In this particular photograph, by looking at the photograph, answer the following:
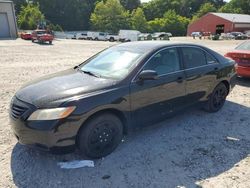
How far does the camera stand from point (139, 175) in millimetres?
3635

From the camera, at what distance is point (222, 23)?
63375mm

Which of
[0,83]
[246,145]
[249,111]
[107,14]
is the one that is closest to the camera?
[246,145]

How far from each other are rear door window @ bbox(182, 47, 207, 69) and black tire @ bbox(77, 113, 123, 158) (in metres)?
1.90

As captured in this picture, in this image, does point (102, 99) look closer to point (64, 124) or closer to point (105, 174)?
point (64, 124)

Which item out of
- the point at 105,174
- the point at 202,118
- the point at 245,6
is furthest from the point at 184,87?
the point at 245,6

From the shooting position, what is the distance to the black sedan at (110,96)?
3561 mm

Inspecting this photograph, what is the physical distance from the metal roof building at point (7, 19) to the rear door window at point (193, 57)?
37740mm

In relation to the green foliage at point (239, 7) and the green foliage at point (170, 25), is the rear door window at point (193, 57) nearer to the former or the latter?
the green foliage at point (170, 25)

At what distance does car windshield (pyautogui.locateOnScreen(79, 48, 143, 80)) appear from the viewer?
4301mm

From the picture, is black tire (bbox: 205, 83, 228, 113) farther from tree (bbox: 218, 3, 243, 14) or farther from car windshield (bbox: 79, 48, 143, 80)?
tree (bbox: 218, 3, 243, 14)

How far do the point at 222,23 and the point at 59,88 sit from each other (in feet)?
217

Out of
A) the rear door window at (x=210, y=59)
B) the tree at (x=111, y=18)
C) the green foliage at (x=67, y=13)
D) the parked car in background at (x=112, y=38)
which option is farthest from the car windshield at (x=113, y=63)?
the green foliage at (x=67, y=13)

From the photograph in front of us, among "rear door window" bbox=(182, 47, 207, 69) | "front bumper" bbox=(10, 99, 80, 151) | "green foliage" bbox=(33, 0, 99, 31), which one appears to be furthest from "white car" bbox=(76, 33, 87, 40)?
"front bumper" bbox=(10, 99, 80, 151)

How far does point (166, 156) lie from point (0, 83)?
649 centimetres
